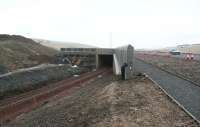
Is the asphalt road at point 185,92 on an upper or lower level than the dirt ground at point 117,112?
upper

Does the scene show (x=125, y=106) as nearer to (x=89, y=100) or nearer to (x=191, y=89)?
(x=89, y=100)

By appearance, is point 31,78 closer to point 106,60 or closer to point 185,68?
point 185,68

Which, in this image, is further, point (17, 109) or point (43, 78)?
point (43, 78)

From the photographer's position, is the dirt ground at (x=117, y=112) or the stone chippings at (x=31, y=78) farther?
the stone chippings at (x=31, y=78)

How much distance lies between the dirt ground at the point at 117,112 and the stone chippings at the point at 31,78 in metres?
7.80

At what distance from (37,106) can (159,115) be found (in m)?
12.2

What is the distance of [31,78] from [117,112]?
2260 centimetres

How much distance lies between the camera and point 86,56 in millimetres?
58312

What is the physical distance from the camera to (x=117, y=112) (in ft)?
59.0

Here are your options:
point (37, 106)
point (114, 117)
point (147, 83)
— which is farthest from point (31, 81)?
point (114, 117)

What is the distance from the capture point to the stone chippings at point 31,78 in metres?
32.7

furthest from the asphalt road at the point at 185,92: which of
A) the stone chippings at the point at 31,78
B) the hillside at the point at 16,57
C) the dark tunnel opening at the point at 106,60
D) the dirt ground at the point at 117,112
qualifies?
the dark tunnel opening at the point at 106,60

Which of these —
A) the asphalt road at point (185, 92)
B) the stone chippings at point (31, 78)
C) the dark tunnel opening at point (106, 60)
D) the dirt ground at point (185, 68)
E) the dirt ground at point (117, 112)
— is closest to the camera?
the dirt ground at point (117, 112)

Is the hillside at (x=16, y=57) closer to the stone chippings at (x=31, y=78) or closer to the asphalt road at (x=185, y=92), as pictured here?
the stone chippings at (x=31, y=78)
